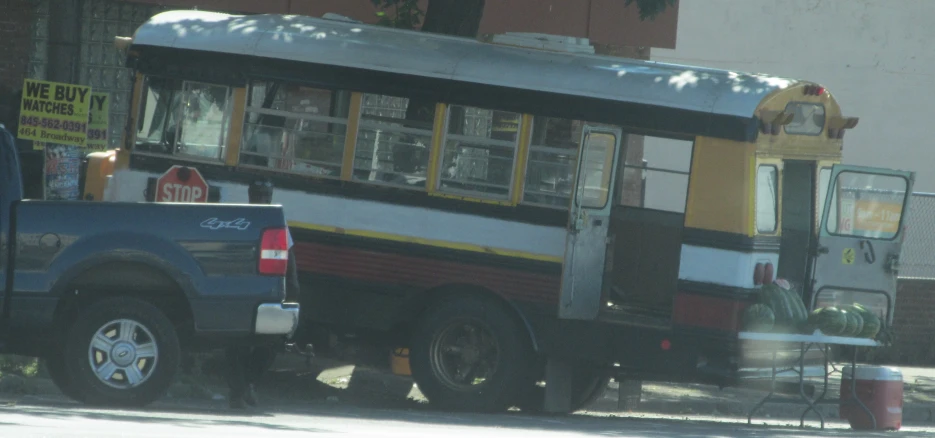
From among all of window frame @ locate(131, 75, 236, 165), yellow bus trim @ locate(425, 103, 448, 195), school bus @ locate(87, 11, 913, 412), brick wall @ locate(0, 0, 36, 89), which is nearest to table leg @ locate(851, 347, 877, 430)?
school bus @ locate(87, 11, 913, 412)

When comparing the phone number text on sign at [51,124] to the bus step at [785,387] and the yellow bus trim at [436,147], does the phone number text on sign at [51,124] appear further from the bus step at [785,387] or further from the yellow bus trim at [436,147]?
the bus step at [785,387]

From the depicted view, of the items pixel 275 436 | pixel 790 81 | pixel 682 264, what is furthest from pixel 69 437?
pixel 790 81

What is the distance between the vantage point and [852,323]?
1157cm

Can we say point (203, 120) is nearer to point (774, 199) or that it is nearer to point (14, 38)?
point (774, 199)

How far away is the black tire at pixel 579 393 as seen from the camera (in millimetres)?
12383

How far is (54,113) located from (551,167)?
4475 mm

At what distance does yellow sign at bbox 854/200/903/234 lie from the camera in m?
12.4

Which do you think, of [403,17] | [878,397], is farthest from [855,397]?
[403,17]

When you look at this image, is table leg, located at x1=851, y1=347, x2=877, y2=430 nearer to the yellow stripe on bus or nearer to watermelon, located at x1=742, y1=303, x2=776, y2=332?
watermelon, located at x1=742, y1=303, x2=776, y2=332

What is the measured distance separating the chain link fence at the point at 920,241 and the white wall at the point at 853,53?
34.9 ft

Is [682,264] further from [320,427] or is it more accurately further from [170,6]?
[170,6]

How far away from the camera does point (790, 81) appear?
1142cm

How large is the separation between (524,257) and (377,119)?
63.0 inches

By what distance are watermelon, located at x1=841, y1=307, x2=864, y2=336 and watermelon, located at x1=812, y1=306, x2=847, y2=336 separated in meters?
0.06
